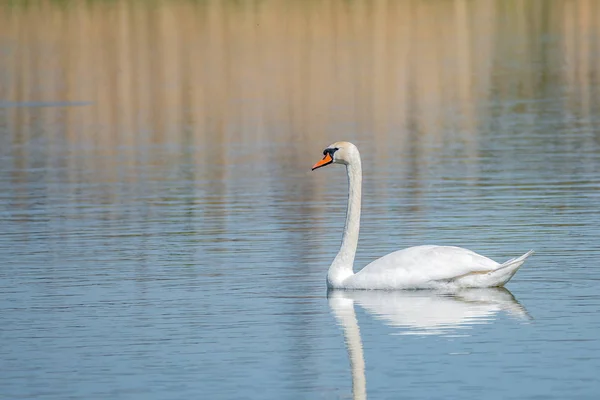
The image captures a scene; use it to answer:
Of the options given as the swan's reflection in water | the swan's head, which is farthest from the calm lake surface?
the swan's head

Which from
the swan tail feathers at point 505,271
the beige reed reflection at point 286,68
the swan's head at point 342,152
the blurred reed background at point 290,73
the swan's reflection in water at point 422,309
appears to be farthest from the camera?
the beige reed reflection at point 286,68

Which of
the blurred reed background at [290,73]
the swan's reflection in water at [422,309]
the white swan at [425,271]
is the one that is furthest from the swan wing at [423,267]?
the blurred reed background at [290,73]

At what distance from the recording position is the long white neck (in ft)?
45.6

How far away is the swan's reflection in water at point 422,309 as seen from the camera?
11754 millimetres

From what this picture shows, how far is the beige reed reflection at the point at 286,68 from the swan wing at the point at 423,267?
36.5ft

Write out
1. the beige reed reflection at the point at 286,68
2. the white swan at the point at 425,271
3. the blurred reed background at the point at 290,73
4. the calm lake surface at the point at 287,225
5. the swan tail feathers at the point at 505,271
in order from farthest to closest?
the beige reed reflection at the point at 286,68 → the blurred reed background at the point at 290,73 → the white swan at the point at 425,271 → the swan tail feathers at the point at 505,271 → the calm lake surface at the point at 287,225

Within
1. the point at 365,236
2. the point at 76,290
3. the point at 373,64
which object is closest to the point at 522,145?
the point at 365,236

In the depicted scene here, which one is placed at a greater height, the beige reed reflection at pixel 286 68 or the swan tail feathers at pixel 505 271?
the beige reed reflection at pixel 286 68

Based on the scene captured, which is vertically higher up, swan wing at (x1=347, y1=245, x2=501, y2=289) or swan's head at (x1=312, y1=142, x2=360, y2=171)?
swan's head at (x1=312, y1=142, x2=360, y2=171)

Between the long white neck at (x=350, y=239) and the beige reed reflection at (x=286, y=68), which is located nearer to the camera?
the long white neck at (x=350, y=239)

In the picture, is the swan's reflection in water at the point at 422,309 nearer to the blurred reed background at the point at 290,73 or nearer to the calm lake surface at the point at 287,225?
the calm lake surface at the point at 287,225

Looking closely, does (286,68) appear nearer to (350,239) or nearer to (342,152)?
(342,152)

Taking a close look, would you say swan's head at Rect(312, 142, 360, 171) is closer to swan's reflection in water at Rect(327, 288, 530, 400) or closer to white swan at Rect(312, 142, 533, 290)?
white swan at Rect(312, 142, 533, 290)

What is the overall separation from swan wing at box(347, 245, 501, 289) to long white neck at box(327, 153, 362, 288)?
Answer: 0.23 m
